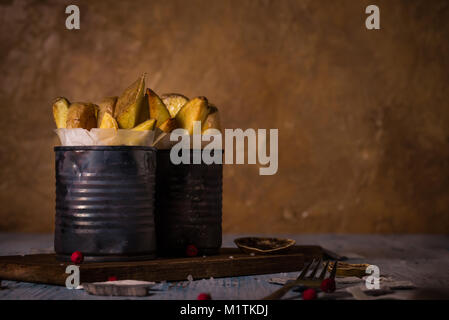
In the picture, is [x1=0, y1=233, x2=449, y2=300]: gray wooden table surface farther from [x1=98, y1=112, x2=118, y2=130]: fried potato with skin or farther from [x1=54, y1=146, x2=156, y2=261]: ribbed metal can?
[x1=98, y1=112, x2=118, y2=130]: fried potato with skin

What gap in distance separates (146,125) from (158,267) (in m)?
0.27

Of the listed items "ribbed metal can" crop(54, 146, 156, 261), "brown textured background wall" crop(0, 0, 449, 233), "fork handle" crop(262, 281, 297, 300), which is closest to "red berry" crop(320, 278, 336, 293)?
"fork handle" crop(262, 281, 297, 300)

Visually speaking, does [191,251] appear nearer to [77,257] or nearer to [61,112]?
[77,257]

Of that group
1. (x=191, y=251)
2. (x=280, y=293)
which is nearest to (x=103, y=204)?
(x=191, y=251)

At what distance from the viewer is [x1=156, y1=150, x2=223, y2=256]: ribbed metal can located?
1202mm

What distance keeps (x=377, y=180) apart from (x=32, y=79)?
1.38 meters

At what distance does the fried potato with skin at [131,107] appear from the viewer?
1.11 m

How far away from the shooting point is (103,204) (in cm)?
106

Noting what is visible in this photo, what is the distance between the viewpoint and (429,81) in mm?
2238

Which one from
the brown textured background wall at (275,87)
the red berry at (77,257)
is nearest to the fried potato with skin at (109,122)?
the red berry at (77,257)

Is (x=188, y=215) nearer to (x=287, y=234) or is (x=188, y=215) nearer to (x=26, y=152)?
(x=287, y=234)

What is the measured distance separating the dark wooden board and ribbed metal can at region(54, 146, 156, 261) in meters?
0.04
